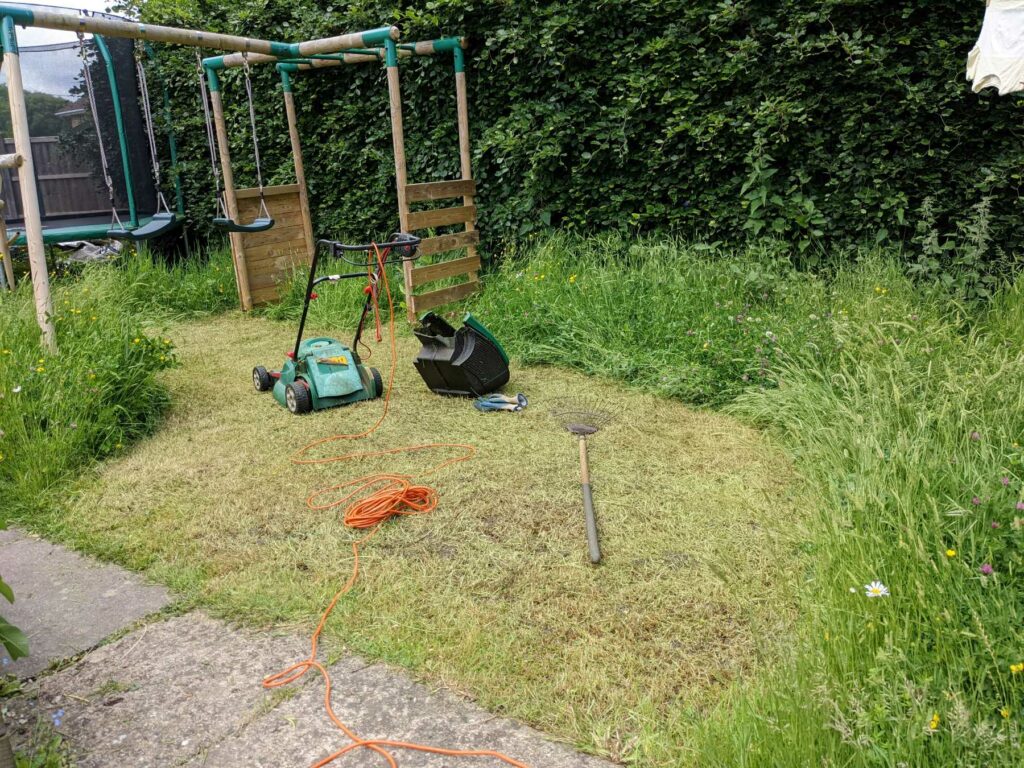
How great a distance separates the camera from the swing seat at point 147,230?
820cm

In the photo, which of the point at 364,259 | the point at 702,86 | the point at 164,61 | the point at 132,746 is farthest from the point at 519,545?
the point at 164,61

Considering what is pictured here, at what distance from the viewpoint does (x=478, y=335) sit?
16.4 ft

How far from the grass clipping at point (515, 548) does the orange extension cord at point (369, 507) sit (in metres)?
0.06

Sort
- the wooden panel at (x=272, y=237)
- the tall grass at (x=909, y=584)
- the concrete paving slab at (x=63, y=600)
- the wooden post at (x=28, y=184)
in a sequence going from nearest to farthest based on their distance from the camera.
Answer: 1. the tall grass at (x=909, y=584)
2. the concrete paving slab at (x=63, y=600)
3. the wooden post at (x=28, y=184)
4. the wooden panel at (x=272, y=237)

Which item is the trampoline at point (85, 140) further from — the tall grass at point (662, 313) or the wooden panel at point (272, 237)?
the tall grass at point (662, 313)

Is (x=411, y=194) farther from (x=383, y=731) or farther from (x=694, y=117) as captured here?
(x=383, y=731)

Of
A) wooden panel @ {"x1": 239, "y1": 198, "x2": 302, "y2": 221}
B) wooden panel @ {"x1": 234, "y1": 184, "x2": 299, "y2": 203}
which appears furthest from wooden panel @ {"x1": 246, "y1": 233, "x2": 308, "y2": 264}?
wooden panel @ {"x1": 234, "y1": 184, "x2": 299, "y2": 203}

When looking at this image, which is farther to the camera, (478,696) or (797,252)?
(797,252)

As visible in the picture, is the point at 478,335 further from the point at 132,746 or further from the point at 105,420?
the point at 132,746

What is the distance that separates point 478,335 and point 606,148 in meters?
2.50

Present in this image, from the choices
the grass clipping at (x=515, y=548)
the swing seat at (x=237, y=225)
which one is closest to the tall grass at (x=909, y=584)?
the grass clipping at (x=515, y=548)

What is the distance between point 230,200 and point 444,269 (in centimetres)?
226

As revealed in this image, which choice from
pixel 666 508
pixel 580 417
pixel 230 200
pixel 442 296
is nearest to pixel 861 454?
pixel 666 508

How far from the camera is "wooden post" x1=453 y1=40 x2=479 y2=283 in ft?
23.0
